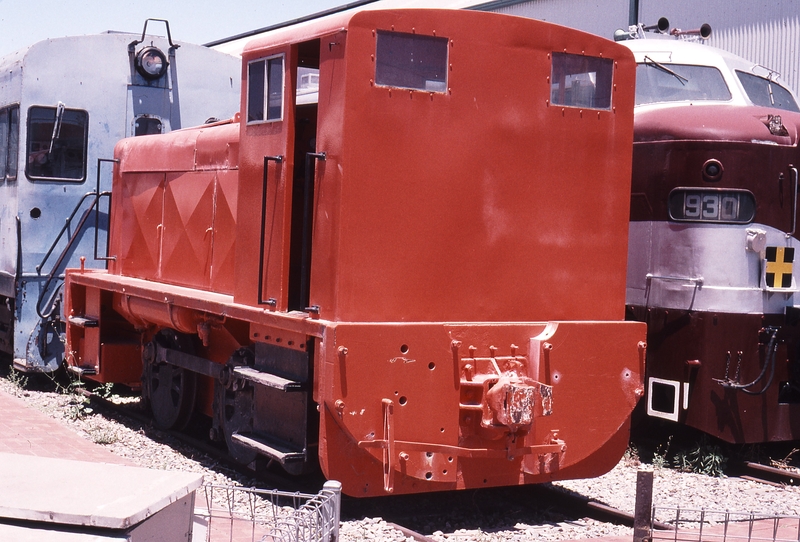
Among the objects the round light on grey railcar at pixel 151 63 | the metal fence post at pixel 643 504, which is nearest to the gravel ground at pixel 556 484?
the metal fence post at pixel 643 504

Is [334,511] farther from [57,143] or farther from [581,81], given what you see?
[57,143]

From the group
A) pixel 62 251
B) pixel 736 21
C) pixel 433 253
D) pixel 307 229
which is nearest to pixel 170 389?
pixel 62 251

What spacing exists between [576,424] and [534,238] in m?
1.18

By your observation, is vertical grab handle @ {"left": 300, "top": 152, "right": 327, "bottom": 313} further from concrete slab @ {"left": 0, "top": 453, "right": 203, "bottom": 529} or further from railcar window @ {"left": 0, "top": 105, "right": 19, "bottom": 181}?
railcar window @ {"left": 0, "top": 105, "right": 19, "bottom": 181}

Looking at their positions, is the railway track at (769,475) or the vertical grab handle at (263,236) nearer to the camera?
the vertical grab handle at (263,236)

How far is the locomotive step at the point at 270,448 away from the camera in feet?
20.0

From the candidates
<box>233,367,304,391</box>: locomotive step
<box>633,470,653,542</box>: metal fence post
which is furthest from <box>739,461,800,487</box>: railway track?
<box>233,367,304,391</box>: locomotive step

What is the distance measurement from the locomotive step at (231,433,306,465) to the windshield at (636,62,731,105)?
4.53 meters

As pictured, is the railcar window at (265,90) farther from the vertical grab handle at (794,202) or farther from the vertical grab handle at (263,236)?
Result: the vertical grab handle at (794,202)

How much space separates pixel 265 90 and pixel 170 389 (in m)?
3.36

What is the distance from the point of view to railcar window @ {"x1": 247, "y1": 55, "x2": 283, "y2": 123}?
637 cm

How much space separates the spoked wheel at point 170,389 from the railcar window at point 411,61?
3.48m

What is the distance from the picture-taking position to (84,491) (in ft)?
11.0

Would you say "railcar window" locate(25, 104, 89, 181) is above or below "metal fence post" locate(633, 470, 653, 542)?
above
